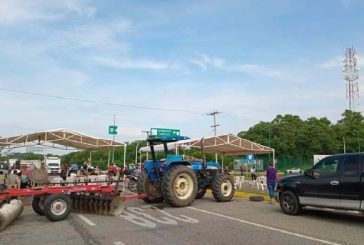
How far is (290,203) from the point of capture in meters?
13.7

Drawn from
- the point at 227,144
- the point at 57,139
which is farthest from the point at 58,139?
the point at 227,144

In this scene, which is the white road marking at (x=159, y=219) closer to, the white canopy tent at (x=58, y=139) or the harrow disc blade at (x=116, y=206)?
the harrow disc blade at (x=116, y=206)

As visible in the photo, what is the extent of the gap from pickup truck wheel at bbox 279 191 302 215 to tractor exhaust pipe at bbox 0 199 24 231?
785 centimetres

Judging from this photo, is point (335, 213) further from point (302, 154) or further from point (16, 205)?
point (302, 154)

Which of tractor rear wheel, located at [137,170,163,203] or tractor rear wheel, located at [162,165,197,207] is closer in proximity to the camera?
tractor rear wheel, located at [162,165,197,207]

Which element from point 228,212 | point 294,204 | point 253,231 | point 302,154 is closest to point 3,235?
point 253,231

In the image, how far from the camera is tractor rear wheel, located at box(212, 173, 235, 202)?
1752 cm

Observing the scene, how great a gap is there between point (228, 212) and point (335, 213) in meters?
3.31

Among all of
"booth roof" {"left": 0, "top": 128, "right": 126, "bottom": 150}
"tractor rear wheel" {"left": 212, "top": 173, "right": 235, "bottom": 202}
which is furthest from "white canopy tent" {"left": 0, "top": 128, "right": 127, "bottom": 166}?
"tractor rear wheel" {"left": 212, "top": 173, "right": 235, "bottom": 202}

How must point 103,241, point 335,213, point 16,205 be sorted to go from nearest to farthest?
point 103,241, point 16,205, point 335,213

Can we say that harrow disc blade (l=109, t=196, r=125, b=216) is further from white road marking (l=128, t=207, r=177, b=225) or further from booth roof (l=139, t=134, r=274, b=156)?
booth roof (l=139, t=134, r=274, b=156)

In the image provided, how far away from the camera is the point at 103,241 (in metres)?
9.42

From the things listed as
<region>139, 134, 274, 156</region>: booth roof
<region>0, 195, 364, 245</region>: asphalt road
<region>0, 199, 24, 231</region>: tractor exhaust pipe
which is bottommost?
<region>0, 195, 364, 245</region>: asphalt road

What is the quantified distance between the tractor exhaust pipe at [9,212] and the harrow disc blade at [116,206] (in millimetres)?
2671
